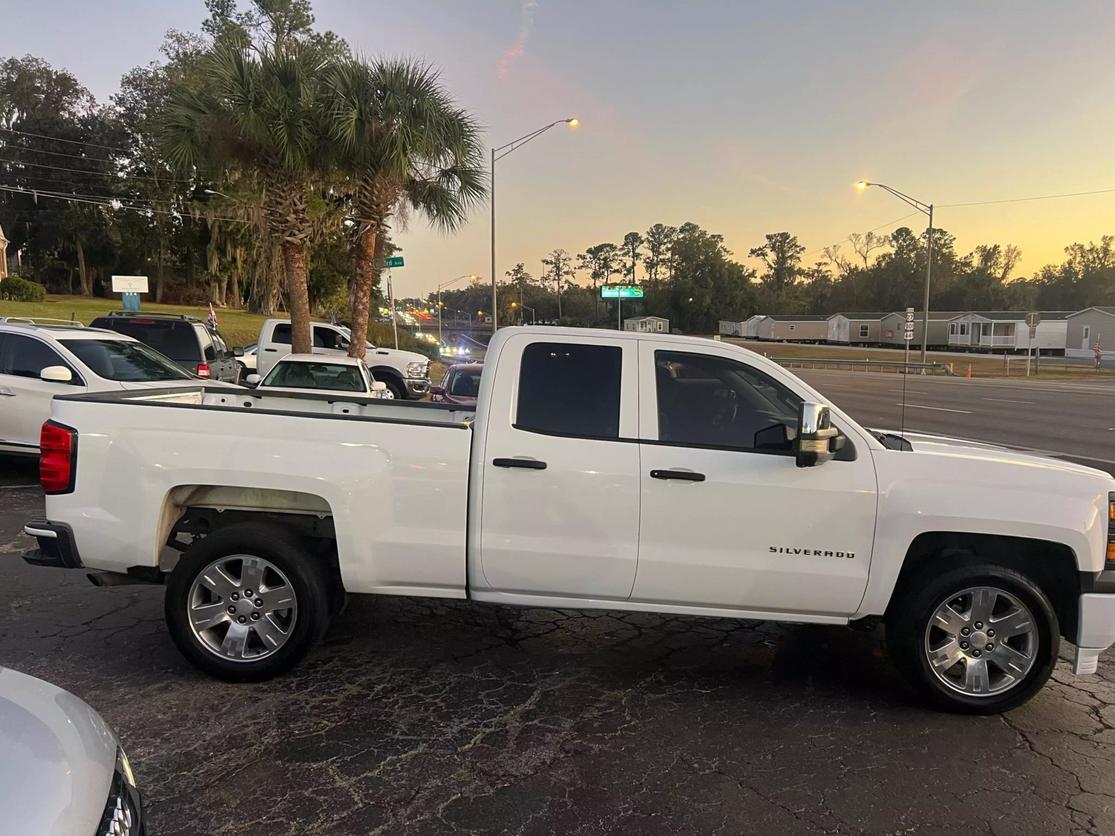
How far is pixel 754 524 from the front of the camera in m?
3.86

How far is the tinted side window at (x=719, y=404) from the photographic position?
3.98 meters

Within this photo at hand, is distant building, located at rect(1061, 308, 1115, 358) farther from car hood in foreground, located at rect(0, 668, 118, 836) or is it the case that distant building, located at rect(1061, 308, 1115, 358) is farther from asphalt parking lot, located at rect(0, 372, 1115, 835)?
car hood in foreground, located at rect(0, 668, 118, 836)

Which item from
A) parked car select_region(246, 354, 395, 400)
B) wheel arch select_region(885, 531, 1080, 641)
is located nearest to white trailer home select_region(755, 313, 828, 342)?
parked car select_region(246, 354, 395, 400)

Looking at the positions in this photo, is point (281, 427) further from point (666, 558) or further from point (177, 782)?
point (666, 558)

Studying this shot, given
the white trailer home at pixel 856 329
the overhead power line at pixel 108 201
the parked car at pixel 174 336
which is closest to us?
the parked car at pixel 174 336

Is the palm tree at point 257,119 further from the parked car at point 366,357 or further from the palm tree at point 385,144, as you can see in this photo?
the parked car at point 366,357

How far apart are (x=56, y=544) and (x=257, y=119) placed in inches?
505

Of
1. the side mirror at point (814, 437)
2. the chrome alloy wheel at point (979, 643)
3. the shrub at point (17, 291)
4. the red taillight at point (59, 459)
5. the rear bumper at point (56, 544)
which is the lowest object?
the chrome alloy wheel at point (979, 643)

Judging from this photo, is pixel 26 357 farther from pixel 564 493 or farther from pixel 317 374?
pixel 564 493

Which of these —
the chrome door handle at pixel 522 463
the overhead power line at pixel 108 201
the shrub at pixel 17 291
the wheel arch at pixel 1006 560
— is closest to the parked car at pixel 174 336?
the chrome door handle at pixel 522 463

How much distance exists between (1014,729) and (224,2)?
201ft

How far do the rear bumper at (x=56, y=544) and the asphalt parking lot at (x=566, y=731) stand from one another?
618mm

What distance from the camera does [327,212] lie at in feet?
66.5

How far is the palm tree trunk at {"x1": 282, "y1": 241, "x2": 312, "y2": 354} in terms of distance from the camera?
1659 cm
